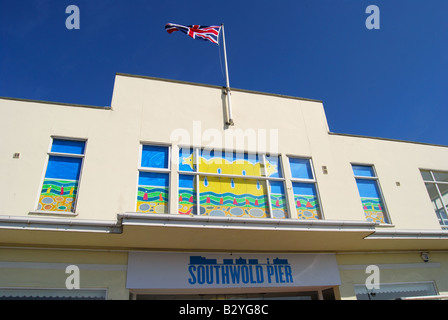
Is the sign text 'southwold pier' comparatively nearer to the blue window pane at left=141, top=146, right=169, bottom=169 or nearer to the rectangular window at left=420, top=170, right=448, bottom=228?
the blue window pane at left=141, top=146, right=169, bottom=169

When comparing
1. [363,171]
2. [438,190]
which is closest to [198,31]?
[363,171]

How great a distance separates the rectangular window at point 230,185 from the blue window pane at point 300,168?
18.0 inches

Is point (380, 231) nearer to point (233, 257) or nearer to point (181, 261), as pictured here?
point (233, 257)

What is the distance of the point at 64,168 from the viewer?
27.4ft

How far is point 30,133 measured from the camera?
27.8 feet

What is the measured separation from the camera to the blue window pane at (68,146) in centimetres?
859

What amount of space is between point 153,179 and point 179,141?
1.36 metres

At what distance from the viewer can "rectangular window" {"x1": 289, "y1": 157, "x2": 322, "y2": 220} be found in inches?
367

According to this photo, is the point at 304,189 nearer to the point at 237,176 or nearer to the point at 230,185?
the point at 237,176

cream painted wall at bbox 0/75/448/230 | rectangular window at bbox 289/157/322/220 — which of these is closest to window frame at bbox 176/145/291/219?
cream painted wall at bbox 0/75/448/230

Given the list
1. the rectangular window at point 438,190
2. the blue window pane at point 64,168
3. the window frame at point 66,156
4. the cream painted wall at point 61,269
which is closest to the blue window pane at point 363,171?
the rectangular window at point 438,190
